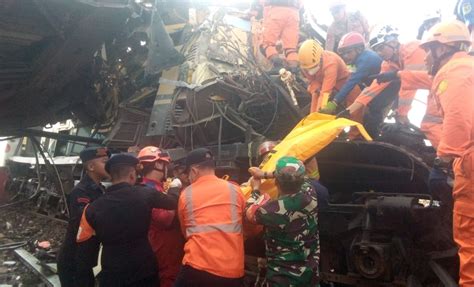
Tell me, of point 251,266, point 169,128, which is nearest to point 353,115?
point 251,266

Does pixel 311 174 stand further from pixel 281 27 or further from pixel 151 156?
pixel 281 27

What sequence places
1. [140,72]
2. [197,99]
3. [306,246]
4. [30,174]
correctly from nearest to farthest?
[306,246], [197,99], [140,72], [30,174]

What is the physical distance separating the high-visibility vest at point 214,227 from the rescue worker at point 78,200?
3.56 ft

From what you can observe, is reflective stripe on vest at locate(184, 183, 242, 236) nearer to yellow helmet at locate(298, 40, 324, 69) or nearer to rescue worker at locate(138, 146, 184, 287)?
rescue worker at locate(138, 146, 184, 287)

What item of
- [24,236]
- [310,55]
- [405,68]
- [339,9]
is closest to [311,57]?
[310,55]

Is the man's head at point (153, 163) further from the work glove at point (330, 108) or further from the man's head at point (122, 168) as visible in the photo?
the work glove at point (330, 108)

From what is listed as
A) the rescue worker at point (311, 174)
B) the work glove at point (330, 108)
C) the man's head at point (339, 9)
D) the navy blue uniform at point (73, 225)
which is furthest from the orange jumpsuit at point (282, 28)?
the navy blue uniform at point (73, 225)

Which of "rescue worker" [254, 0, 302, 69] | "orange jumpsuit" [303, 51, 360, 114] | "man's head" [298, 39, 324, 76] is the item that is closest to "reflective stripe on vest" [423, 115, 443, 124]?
"orange jumpsuit" [303, 51, 360, 114]

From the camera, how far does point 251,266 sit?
3.76 meters

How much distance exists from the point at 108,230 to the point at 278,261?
1182mm

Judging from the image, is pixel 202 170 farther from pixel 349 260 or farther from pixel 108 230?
pixel 349 260

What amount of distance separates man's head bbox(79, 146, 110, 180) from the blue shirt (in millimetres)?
2410

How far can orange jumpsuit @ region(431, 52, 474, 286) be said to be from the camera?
2.60 metres

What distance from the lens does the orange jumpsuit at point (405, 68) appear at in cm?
415
